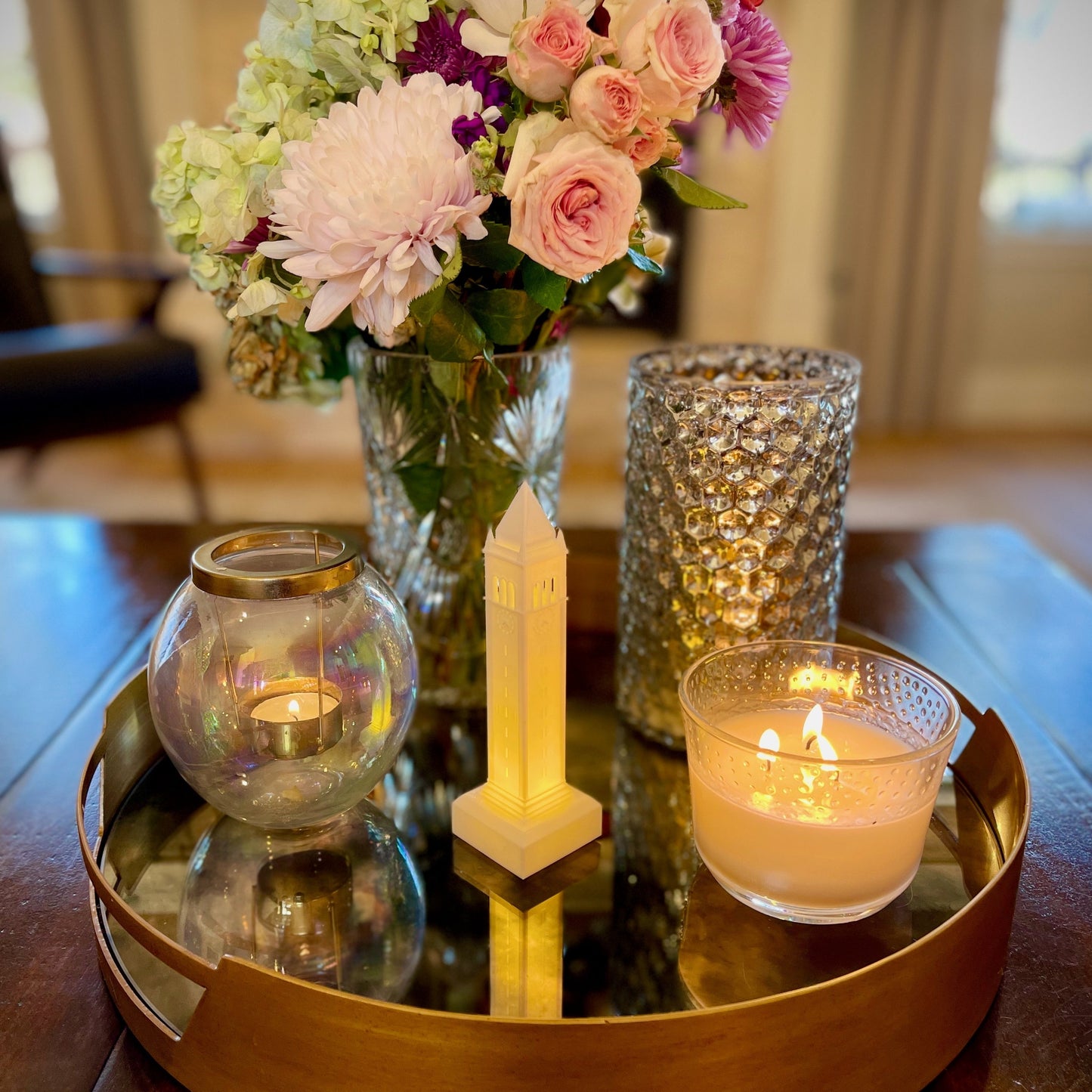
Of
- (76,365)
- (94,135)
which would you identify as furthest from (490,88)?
(94,135)

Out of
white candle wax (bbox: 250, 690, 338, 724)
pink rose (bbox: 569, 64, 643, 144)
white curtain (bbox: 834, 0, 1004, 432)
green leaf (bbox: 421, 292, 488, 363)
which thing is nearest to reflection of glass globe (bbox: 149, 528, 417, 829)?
white candle wax (bbox: 250, 690, 338, 724)

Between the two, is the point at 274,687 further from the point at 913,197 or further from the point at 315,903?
the point at 913,197

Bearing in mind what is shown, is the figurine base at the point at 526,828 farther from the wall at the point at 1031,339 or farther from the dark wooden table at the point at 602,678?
the wall at the point at 1031,339

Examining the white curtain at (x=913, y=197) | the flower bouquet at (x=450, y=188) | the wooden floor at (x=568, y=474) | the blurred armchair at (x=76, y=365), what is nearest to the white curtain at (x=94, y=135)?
the wooden floor at (x=568, y=474)

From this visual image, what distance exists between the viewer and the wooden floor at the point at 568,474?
237 cm

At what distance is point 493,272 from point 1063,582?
0.59 meters

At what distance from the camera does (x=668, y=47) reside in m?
0.43

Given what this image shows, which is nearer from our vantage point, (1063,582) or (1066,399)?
(1063,582)

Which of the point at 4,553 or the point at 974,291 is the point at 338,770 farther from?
the point at 974,291

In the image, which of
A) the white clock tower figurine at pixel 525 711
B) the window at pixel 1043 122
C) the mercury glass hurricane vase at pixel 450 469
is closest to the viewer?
the white clock tower figurine at pixel 525 711

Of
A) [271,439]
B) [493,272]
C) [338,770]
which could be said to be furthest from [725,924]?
[271,439]

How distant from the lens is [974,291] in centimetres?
303

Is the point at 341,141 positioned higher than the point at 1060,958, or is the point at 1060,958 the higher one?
the point at 341,141

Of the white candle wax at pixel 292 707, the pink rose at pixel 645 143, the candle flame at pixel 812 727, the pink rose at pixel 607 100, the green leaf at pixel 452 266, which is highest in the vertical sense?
the pink rose at pixel 607 100
